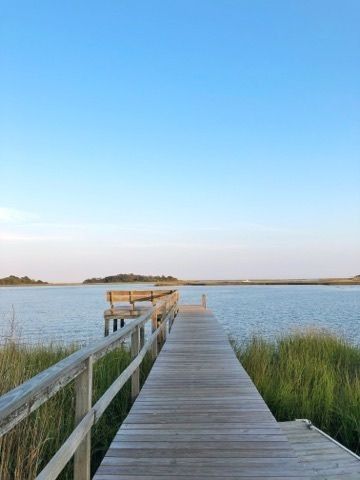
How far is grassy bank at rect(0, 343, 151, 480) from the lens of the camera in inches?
128

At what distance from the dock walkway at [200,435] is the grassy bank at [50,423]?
0.57m

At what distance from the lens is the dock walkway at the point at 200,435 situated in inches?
114

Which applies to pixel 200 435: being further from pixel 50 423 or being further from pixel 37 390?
pixel 37 390

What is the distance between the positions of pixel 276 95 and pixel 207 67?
3.77 m

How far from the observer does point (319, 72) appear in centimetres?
1599

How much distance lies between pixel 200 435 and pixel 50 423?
184cm

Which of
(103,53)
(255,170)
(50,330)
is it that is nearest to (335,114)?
(255,170)

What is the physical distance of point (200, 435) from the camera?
362 centimetres

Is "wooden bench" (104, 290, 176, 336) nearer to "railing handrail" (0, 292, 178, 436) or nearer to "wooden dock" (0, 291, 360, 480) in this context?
"wooden dock" (0, 291, 360, 480)

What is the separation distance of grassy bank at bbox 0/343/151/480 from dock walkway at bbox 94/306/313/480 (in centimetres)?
57

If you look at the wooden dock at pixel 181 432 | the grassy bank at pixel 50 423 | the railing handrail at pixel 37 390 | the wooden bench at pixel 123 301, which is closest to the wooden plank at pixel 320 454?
the wooden dock at pixel 181 432

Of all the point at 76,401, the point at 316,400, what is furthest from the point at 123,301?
the point at 76,401

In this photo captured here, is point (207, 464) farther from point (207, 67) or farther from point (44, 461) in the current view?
point (207, 67)

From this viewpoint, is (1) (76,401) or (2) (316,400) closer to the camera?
(1) (76,401)
